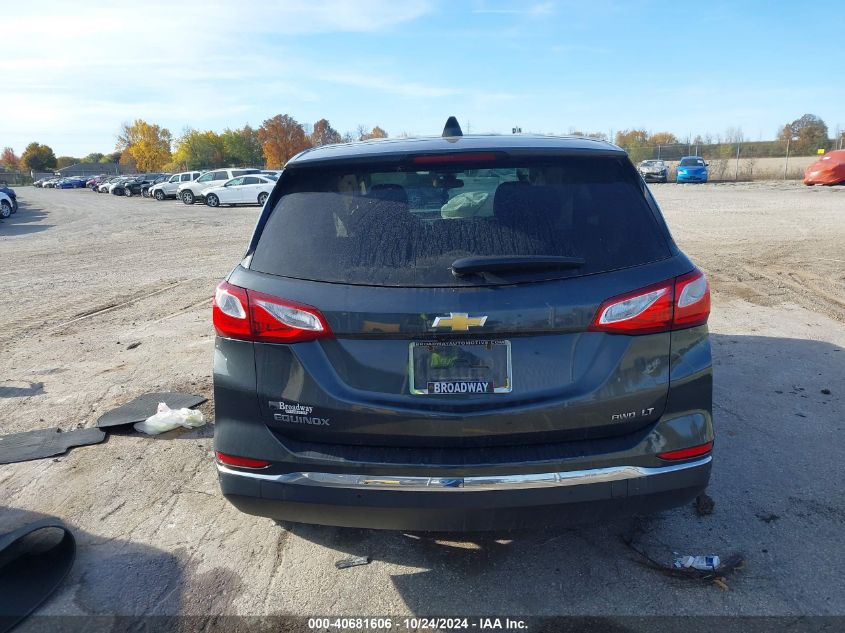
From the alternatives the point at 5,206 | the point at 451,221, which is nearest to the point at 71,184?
the point at 5,206

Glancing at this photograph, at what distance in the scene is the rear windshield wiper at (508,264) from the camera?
8.23 feet

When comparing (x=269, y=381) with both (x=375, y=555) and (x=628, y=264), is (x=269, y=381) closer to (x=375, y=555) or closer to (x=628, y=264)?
(x=375, y=555)

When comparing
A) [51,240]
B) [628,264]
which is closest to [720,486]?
[628,264]

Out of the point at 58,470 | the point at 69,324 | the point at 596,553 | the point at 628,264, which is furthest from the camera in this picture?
the point at 69,324

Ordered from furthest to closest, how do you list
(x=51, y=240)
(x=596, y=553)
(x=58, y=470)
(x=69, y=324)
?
(x=51, y=240)
(x=69, y=324)
(x=58, y=470)
(x=596, y=553)

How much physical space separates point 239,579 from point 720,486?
269cm

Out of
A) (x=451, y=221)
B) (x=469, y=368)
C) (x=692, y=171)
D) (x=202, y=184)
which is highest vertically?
(x=451, y=221)

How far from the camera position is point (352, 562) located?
311 centimetres

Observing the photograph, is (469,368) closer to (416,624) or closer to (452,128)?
(416,624)

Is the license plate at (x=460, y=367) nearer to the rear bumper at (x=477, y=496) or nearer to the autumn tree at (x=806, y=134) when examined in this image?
the rear bumper at (x=477, y=496)

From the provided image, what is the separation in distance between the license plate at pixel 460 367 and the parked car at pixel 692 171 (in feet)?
138

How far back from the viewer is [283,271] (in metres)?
2.68

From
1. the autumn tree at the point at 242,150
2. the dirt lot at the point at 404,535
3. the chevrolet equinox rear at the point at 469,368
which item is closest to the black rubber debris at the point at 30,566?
the dirt lot at the point at 404,535

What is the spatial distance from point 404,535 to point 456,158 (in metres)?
1.93
